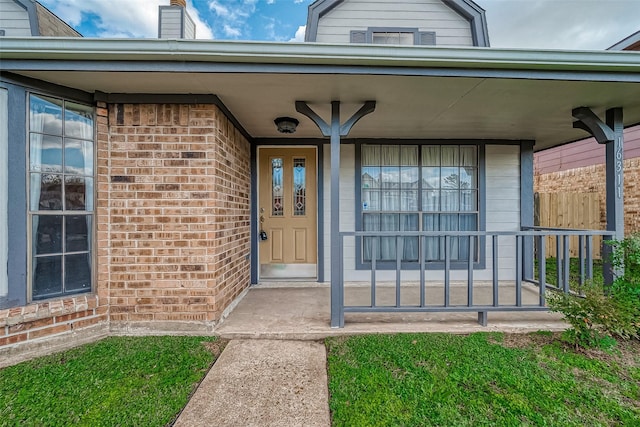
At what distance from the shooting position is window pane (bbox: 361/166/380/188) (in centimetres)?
450

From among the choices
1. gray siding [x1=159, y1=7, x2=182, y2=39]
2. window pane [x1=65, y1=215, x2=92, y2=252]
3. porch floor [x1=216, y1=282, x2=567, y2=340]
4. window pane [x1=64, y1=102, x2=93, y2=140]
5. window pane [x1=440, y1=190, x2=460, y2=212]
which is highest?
gray siding [x1=159, y1=7, x2=182, y2=39]

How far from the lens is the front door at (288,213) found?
4.52m

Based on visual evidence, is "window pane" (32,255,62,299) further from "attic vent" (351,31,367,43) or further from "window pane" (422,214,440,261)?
"attic vent" (351,31,367,43)

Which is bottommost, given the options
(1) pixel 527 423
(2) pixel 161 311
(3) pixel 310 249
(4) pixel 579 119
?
(1) pixel 527 423

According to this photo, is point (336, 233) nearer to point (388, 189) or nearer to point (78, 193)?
point (388, 189)

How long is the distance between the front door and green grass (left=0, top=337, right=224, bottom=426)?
195 cm

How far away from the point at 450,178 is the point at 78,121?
4527mm

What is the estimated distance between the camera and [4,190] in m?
2.38

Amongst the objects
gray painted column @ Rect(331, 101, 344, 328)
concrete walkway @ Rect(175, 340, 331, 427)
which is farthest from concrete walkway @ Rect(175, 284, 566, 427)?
gray painted column @ Rect(331, 101, 344, 328)

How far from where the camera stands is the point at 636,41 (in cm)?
676

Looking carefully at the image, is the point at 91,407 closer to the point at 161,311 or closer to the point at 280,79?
the point at 161,311

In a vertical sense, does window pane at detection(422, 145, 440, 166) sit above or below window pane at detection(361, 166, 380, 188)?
above

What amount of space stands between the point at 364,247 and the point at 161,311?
2.72 metres

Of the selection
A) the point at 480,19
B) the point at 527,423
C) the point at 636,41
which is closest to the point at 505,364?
the point at 527,423
